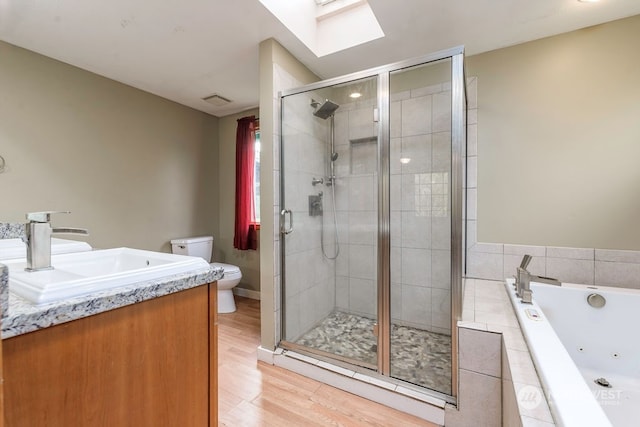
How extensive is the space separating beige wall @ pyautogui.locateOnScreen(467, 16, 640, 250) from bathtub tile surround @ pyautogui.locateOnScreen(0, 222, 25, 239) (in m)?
2.91

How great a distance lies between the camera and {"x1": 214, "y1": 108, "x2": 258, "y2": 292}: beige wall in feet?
11.1

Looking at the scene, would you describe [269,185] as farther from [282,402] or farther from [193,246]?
[193,246]

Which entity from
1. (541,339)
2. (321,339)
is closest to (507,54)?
(541,339)

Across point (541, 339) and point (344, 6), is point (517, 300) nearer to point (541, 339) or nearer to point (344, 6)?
point (541, 339)

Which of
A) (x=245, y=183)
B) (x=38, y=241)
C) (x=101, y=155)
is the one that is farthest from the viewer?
(x=245, y=183)

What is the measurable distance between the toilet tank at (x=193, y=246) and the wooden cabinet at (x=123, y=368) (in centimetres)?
217

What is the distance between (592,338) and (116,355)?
7.67 feet

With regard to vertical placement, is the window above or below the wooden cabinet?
above

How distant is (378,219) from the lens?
185 centimetres

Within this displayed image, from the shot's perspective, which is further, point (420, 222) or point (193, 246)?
point (193, 246)

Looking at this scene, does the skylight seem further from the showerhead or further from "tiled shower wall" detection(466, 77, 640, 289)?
"tiled shower wall" detection(466, 77, 640, 289)

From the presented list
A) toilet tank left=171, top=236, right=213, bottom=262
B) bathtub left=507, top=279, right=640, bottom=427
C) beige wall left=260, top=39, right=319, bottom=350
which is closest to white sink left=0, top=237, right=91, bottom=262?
beige wall left=260, top=39, right=319, bottom=350

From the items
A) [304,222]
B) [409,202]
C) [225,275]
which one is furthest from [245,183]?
[409,202]

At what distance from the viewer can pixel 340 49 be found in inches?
83.2
